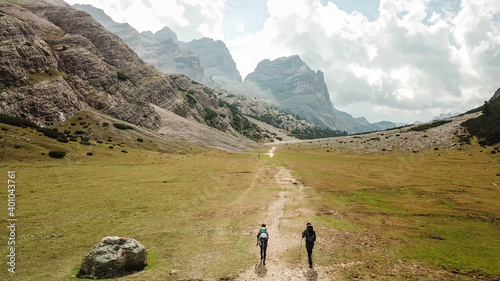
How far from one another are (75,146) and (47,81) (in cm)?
7215

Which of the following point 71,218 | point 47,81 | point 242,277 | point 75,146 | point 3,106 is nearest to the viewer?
point 242,277

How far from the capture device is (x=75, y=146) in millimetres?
67500

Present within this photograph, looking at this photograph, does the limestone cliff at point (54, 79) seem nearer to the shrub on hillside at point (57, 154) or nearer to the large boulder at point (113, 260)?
the shrub on hillside at point (57, 154)

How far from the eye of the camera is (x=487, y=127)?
115812 millimetres

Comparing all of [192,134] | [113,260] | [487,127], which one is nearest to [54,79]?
[192,134]

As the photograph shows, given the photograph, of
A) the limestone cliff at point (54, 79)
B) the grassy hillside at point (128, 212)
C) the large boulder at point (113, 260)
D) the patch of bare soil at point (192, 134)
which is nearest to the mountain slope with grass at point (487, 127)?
the grassy hillside at point (128, 212)

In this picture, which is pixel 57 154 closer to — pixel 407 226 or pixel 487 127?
pixel 407 226

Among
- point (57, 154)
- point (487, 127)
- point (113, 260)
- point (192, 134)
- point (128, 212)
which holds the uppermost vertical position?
point (487, 127)

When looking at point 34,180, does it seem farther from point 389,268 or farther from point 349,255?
point 389,268

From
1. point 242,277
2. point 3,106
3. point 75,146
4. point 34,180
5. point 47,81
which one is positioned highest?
point 47,81

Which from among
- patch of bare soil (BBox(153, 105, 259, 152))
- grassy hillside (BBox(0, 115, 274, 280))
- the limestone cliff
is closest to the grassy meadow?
grassy hillside (BBox(0, 115, 274, 280))

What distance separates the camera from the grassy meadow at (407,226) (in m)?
19.1

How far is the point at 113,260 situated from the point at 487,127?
5999 inches

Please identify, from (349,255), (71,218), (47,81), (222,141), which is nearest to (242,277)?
(349,255)
